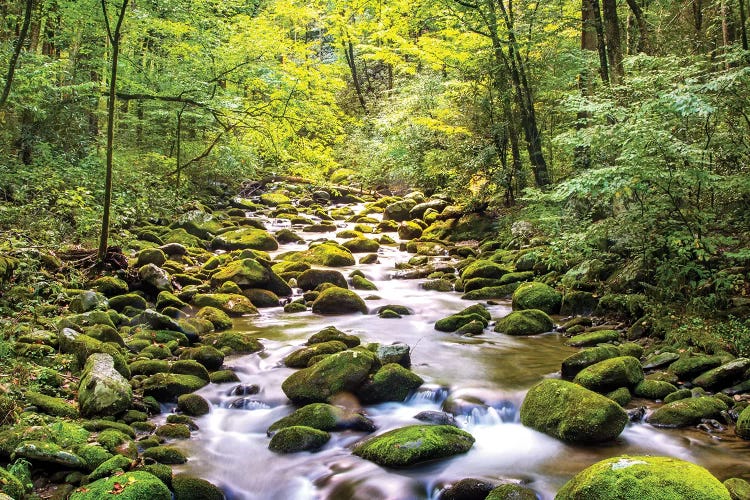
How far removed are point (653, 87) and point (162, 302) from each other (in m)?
9.18

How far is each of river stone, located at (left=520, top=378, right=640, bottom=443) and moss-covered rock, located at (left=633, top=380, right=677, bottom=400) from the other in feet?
3.19

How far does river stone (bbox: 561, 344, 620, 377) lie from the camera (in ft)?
23.6

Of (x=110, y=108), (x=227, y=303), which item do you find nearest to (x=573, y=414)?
(x=227, y=303)

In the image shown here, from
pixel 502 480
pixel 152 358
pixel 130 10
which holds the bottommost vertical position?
pixel 502 480

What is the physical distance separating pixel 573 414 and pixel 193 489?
155 inches

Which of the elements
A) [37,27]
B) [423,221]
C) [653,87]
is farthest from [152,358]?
[423,221]

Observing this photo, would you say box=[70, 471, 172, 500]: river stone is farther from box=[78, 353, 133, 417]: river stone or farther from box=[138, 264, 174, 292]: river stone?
box=[138, 264, 174, 292]: river stone

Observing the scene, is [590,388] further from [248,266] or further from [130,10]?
[130,10]

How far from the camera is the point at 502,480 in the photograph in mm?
5227

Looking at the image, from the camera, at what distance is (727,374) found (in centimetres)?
635

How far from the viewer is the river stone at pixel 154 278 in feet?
34.7

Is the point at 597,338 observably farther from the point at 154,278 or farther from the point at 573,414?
the point at 154,278

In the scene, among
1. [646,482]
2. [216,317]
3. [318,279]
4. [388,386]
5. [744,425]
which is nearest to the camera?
[646,482]

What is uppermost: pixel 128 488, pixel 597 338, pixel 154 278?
pixel 154 278
